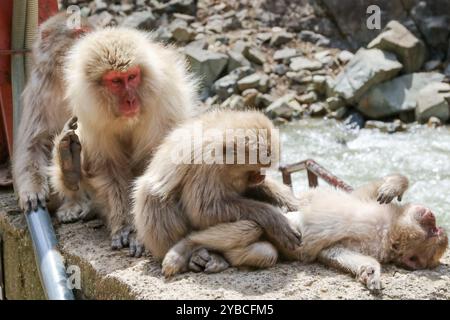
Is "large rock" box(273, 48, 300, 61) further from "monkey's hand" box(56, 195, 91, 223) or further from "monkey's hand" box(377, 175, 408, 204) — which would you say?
"monkey's hand" box(377, 175, 408, 204)

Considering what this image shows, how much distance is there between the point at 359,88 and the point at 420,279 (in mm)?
8317

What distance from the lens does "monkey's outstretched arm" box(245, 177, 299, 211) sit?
416 cm

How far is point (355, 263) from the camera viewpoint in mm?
3645

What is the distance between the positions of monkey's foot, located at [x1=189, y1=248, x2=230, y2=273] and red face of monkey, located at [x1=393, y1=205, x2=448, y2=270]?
3.06 ft

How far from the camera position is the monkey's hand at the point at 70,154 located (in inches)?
165

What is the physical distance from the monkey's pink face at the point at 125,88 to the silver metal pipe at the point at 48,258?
2.76ft

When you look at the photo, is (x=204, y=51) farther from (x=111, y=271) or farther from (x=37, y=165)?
(x=111, y=271)

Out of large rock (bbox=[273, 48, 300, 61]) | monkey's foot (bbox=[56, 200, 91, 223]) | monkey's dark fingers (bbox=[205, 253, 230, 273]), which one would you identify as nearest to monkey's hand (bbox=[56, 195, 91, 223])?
monkey's foot (bbox=[56, 200, 91, 223])

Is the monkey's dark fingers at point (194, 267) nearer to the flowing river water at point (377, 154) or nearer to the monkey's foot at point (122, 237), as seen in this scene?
the monkey's foot at point (122, 237)

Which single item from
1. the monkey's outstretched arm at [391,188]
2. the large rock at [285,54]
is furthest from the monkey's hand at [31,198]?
the large rock at [285,54]

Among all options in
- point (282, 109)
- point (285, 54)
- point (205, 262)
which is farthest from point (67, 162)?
point (285, 54)

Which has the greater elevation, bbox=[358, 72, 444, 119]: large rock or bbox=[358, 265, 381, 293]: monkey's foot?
bbox=[358, 265, 381, 293]: monkey's foot

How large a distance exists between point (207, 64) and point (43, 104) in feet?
26.8

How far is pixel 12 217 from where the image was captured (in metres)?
4.95
